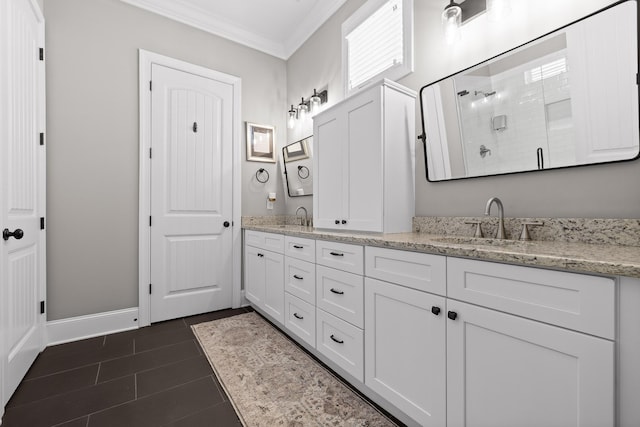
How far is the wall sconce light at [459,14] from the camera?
163cm

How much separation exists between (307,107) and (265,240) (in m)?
1.51

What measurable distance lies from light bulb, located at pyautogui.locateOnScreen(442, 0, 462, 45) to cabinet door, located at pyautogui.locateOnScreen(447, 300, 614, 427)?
5.02ft

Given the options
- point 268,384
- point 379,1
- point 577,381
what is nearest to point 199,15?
point 379,1

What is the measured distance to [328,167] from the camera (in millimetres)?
2324

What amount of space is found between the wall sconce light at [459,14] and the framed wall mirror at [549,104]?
0.75ft

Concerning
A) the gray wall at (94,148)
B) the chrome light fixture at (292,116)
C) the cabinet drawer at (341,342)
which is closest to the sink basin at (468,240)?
the cabinet drawer at (341,342)

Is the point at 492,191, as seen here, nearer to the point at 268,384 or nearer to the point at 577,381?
the point at 577,381

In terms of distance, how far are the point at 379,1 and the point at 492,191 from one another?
5.94 feet

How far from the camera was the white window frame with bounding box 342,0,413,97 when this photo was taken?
206cm

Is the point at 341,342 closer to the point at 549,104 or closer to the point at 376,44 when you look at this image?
the point at 549,104

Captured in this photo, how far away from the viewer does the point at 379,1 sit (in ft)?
7.67

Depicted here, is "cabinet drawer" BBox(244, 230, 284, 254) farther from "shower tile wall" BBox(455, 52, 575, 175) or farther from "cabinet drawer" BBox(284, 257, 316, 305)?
"shower tile wall" BBox(455, 52, 575, 175)

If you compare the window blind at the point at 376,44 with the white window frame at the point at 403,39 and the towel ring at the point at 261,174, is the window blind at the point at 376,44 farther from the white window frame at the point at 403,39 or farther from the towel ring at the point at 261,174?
the towel ring at the point at 261,174

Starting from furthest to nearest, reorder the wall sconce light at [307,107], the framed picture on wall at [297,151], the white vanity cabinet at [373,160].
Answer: the framed picture on wall at [297,151] → the wall sconce light at [307,107] → the white vanity cabinet at [373,160]
